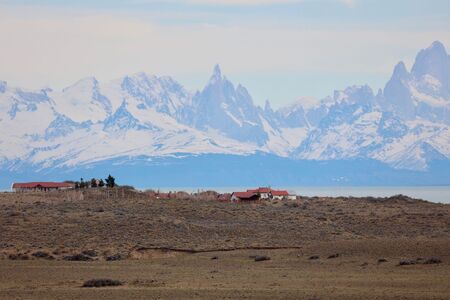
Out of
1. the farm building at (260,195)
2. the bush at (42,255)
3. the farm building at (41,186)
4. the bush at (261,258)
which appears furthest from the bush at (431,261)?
the farm building at (41,186)

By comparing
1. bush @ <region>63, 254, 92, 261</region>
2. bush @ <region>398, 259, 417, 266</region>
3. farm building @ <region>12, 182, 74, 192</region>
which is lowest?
bush @ <region>398, 259, 417, 266</region>

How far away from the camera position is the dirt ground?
144ft

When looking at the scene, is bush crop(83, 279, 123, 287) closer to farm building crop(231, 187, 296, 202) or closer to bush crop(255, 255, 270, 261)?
bush crop(255, 255, 270, 261)

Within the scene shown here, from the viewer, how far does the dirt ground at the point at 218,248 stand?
144 feet

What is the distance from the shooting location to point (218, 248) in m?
61.8

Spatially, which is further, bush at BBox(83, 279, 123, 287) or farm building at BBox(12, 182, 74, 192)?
farm building at BBox(12, 182, 74, 192)

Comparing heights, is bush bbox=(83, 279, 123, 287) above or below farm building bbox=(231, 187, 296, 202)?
below

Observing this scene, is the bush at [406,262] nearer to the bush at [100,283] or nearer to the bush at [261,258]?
the bush at [261,258]

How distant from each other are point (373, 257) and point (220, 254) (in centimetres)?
821

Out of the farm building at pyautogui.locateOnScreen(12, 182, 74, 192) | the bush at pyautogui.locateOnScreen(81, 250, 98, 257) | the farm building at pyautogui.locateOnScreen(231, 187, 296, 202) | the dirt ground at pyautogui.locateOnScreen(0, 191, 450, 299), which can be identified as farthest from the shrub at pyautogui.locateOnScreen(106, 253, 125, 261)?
the farm building at pyautogui.locateOnScreen(12, 182, 74, 192)

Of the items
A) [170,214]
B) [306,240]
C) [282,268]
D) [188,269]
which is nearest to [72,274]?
[188,269]

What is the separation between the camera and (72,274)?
50.0 metres

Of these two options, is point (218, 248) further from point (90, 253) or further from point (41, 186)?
point (41, 186)

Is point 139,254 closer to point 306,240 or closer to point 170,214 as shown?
point 306,240
